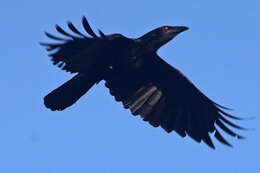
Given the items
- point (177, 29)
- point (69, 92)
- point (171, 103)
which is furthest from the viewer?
point (171, 103)

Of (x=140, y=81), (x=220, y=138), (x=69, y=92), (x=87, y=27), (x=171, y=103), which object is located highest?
(x=87, y=27)

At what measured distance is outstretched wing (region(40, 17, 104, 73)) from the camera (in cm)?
1371

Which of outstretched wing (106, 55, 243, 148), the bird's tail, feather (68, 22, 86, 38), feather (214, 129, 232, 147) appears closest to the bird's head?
outstretched wing (106, 55, 243, 148)

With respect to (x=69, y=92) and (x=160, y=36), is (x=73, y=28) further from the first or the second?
(x=160, y=36)

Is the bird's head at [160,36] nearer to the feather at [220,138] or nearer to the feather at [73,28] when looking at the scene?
the feather at [73,28]

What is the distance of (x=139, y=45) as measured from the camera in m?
14.9

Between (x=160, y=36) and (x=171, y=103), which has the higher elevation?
(x=160, y=36)

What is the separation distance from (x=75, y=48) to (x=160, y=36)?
187 centimetres

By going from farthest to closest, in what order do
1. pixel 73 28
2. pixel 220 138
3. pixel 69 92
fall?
1. pixel 220 138
2. pixel 69 92
3. pixel 73 28

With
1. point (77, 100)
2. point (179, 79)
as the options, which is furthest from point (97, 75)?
point (179, 79)

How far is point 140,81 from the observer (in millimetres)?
16234

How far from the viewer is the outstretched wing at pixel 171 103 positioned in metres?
16.0

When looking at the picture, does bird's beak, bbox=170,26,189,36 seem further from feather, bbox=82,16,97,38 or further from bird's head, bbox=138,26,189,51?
feather, bbox=82,16,97,38

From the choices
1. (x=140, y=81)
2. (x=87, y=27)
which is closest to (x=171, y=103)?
(x=140, y=81)
